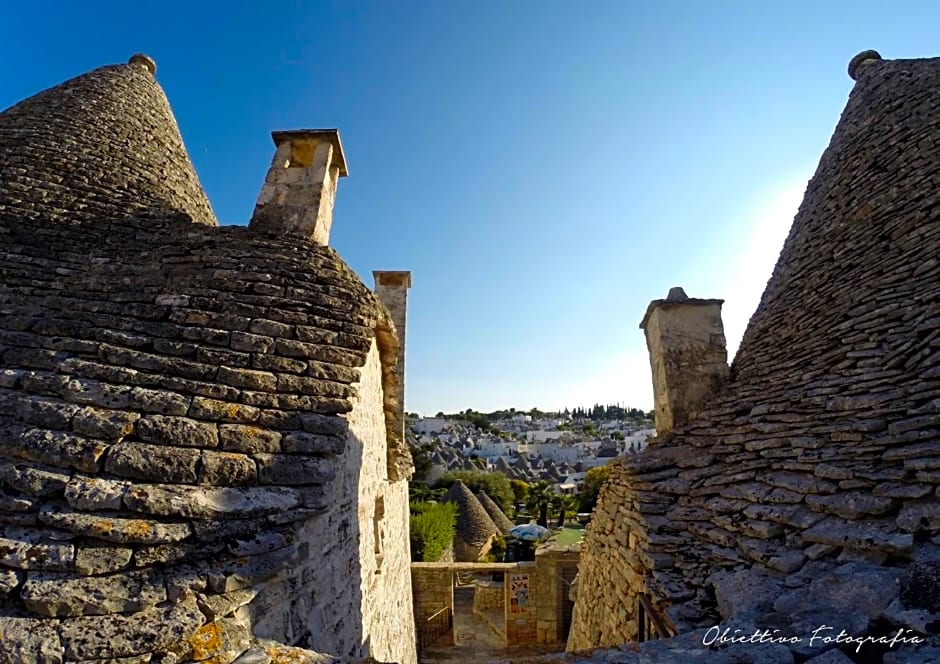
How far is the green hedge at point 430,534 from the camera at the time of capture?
38.9 feet

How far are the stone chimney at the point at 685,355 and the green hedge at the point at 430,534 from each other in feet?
27.8

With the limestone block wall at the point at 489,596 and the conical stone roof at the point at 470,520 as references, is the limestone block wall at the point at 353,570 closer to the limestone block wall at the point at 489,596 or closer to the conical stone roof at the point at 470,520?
the limestone block wall at the point at 489,596

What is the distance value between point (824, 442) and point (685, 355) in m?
2.03

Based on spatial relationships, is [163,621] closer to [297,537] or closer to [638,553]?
[297,537]

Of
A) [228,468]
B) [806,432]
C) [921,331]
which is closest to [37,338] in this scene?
[228,468]

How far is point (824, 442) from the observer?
296cm

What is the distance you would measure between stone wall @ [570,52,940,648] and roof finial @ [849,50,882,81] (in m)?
1.18

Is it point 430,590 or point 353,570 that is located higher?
point 353,570

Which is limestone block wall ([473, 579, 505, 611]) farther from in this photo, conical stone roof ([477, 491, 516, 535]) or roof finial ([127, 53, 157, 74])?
roof finial ([127, 53, 157, 74])

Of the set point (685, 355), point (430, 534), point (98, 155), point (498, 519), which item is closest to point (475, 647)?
point (430, 534)

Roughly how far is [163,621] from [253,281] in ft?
7.08

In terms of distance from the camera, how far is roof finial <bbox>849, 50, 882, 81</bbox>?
666cm

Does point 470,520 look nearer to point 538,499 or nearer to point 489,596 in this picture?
point 489,596

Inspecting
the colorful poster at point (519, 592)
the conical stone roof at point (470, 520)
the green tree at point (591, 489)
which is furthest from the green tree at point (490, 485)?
the colorful poster at point (519, 592)
